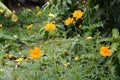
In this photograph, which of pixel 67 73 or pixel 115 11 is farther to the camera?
pixel 115 11

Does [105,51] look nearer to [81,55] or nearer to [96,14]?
[81,55]

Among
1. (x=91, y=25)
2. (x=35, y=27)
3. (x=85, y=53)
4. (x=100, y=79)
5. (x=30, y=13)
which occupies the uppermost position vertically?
(x=30, y=13)

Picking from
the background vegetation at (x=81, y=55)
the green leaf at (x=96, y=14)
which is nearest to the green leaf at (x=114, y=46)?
the background vegetation at (x=81, y=55)

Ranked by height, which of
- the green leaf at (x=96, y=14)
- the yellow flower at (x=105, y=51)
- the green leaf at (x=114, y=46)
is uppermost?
the green leaf at (x=96, y=14)

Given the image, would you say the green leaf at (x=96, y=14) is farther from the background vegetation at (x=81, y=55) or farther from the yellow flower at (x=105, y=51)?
the yellow flower at (x=105, y=51)

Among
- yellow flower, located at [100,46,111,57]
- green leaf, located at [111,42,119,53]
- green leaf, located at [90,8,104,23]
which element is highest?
green leaf, located at [90,8,104,23]

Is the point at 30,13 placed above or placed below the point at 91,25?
above

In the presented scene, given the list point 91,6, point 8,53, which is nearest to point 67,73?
point 91,6

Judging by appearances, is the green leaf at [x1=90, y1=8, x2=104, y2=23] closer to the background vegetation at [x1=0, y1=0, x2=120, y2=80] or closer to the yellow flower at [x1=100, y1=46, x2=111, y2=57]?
the background vegetation at [x1=0, y1=0, x2=120, y2=80]

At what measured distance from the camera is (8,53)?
4309 mm

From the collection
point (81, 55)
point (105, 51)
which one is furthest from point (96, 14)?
point (105, 51)

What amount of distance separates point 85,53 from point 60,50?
16.2 inches

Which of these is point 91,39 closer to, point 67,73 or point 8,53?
point 67,73

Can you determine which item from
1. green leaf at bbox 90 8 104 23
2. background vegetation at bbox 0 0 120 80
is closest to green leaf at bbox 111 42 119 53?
background vegetation at bbox 0 0 120 80
